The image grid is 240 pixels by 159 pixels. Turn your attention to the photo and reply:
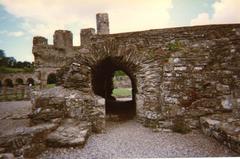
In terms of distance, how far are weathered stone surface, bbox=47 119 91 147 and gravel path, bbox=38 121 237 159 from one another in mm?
108

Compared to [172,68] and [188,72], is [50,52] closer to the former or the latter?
[172,68]

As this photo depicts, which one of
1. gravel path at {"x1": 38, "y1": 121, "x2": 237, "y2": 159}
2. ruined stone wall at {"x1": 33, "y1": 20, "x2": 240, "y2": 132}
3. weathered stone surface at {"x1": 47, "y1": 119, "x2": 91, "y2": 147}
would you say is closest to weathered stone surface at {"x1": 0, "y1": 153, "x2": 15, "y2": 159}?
gravel path at {"x1": 38, "y1": 121, "x2": 237, "y2": 159}

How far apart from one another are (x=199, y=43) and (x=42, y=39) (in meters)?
10.9

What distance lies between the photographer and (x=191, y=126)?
167 inches

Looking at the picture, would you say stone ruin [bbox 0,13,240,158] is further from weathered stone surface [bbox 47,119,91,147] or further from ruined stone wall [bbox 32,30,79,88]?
ruined stone wall [bbox 32,30,79,88]

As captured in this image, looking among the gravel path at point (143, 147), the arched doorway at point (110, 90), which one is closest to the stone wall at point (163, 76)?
the gravel path at point (143, 147)

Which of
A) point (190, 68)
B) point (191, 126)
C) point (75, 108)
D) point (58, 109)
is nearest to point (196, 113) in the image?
point (191, 126)

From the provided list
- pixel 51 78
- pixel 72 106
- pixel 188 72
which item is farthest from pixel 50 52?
pixel 188 72

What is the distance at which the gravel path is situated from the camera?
3139 millimetres

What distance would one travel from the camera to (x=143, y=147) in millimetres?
3473

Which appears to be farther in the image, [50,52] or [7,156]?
[50,52]

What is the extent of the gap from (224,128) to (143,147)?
4.63ft

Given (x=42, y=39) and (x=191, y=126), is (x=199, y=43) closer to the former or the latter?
(x=191, y=126)

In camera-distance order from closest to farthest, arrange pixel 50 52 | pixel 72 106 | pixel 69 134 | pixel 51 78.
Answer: pixel 69 134
pixel 72 106
pixel 50 52
pixel 51 78
